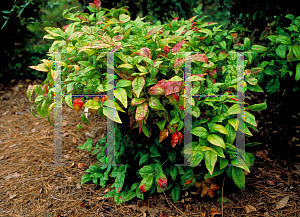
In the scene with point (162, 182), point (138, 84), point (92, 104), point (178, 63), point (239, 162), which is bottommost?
point (162, 182)

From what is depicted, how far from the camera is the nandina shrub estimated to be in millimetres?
1367

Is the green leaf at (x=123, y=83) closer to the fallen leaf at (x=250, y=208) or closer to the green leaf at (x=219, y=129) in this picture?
the green leaf at (x=219, y=129)

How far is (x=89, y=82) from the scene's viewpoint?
1.39m

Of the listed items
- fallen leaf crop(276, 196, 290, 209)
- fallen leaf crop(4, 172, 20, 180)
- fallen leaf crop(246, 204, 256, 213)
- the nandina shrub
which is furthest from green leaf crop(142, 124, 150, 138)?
fallen leaf crop(4, 172, 20, 180)

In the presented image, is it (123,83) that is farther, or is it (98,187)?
(98,187)

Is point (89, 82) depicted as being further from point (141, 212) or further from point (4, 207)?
point (4, 207)

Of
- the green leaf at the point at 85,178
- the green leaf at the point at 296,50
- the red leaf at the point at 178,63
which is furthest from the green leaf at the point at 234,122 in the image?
the green leaf at the point at 85,178

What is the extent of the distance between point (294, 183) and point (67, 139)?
2.20m

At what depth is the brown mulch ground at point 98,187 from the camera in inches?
68.8

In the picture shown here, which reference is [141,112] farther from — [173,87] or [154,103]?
[173,87]

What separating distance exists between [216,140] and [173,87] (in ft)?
1.31

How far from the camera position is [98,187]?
78.4 inches

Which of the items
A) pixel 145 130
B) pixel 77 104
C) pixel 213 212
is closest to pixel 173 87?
pixel 145 130

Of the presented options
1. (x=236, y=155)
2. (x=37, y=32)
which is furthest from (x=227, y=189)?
(x=37, y=32)
